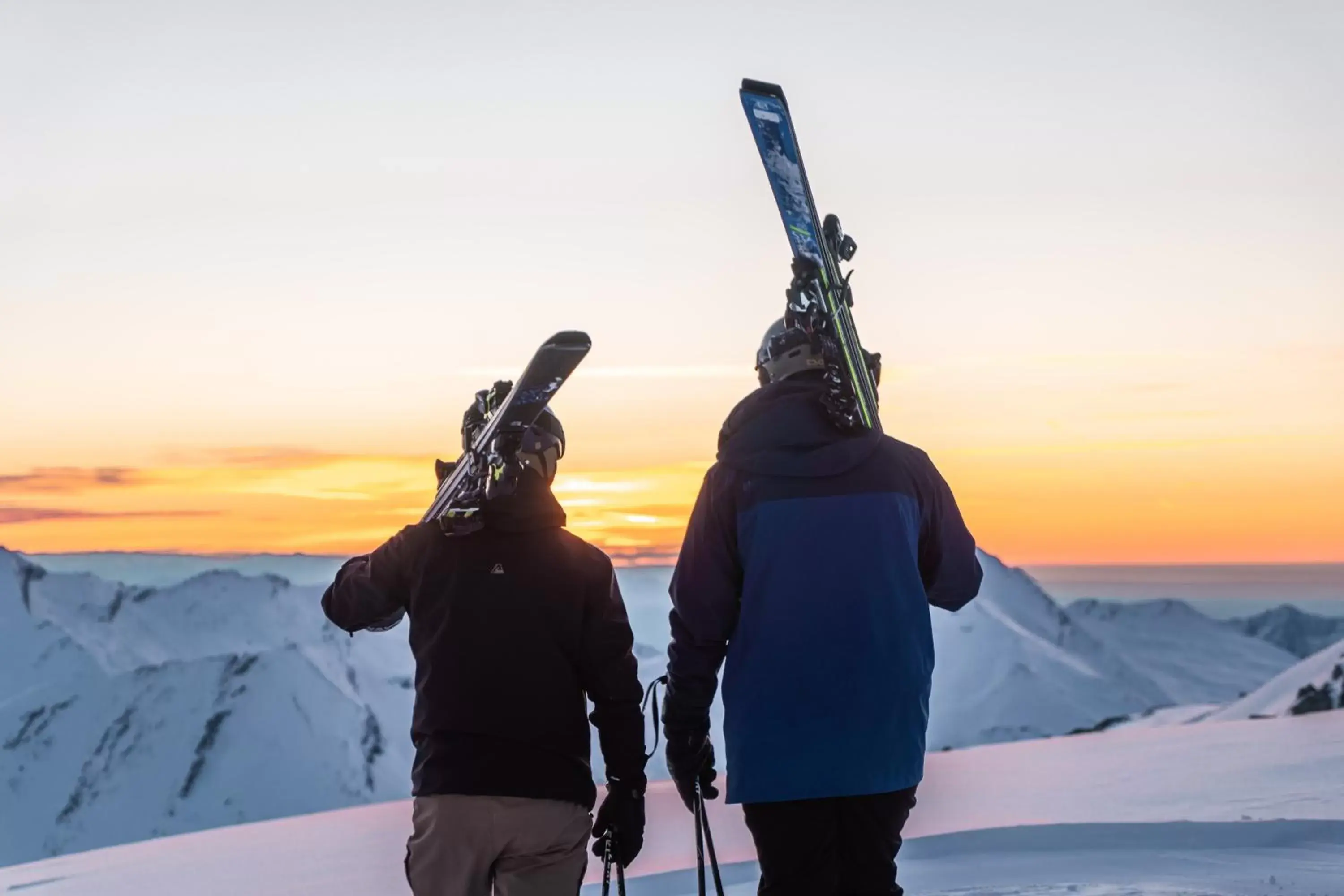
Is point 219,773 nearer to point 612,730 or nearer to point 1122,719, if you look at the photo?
point 1122,719

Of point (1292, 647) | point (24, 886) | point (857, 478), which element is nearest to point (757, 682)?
point (857, 478)

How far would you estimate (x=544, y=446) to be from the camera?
13.2 ft

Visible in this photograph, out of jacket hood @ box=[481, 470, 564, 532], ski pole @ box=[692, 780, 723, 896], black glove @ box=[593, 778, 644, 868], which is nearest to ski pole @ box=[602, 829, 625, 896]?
black glove @ box=[593, 778, 644, 868]

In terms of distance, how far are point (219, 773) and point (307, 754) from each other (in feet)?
17.5

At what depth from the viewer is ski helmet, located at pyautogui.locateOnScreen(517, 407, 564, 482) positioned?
13.0 feet

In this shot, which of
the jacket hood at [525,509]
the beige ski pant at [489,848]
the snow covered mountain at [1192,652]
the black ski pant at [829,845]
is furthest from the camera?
the snow covered mountain at [1192,652]

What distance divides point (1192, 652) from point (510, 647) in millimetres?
28342

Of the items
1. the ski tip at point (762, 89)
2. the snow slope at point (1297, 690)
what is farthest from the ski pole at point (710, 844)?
the snow slope at point (1297, 690)

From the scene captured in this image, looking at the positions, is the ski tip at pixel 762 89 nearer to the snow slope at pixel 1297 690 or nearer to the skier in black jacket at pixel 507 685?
the skier in black jacket at pixel 507 685

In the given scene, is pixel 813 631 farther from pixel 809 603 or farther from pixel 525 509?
pixel 525 509

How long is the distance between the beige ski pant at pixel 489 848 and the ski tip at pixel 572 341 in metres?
1.23

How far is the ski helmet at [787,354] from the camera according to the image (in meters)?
3.83

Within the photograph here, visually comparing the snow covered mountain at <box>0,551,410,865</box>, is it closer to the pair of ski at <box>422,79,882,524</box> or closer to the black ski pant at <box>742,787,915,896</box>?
the pair of ski at <box>422,79,882,524</box>

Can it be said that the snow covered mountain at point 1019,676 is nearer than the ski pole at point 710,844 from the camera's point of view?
No
